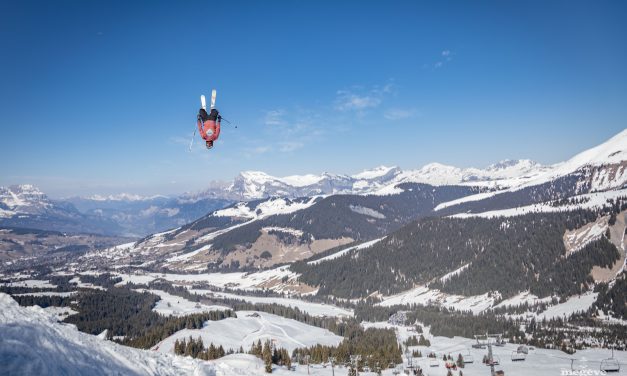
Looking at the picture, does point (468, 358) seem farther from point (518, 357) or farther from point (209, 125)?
point (209, 125)

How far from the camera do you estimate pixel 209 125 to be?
124 feet

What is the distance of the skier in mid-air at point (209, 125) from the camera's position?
37.7 metres

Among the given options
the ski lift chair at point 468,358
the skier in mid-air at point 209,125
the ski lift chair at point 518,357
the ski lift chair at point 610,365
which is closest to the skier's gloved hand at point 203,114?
the skier in mid-air at point 209,125

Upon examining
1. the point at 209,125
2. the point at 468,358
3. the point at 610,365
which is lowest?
Answer: the point at 468,358

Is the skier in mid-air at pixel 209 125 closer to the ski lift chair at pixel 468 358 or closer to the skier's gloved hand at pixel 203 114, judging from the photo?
the skier's gloved hand at pixel 203 114

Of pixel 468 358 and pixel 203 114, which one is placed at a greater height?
pixel 203 114

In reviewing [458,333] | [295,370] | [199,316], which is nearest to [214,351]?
[295,370]

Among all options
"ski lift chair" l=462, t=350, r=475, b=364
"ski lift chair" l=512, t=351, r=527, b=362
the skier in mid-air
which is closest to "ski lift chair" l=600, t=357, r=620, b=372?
"ski lift chair" l=512, t=351, r=527, b=362

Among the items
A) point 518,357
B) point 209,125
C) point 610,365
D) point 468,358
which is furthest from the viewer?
point 468,358

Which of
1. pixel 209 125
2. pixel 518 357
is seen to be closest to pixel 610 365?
pixel 518 357

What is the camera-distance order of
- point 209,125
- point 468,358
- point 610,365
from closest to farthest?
point 209,125
point 610,365
point 468,358

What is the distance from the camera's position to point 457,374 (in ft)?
358

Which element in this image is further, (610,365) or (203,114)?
(610,365)

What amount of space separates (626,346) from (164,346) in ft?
509
